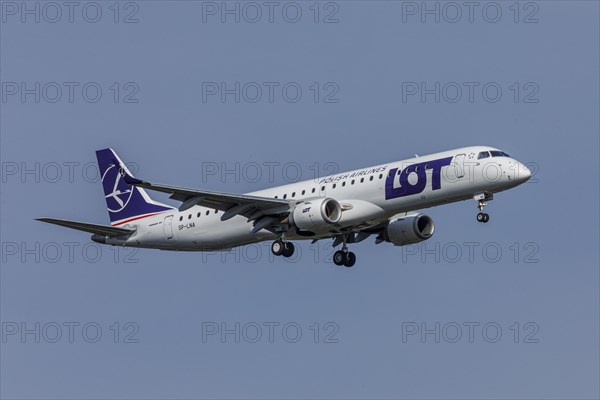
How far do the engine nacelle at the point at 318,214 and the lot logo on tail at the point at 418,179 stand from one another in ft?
8.58

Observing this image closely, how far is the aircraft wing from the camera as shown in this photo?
62.2 metres

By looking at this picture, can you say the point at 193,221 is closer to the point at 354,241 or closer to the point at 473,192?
the point at 354,241

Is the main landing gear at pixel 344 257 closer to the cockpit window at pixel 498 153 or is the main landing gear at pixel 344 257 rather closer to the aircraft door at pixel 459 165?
the aircraft door at pixel 459 165

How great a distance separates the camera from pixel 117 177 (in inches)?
2955

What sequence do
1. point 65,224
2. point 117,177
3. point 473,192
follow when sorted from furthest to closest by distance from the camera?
point 117,177 → point 65,224 → point 473,192

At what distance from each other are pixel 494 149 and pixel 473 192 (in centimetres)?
231

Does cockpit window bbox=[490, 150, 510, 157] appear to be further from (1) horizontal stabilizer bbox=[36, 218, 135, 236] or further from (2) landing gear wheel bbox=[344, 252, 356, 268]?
(1) horizontal stabilizer bbox=[36, 218, 135, 236]

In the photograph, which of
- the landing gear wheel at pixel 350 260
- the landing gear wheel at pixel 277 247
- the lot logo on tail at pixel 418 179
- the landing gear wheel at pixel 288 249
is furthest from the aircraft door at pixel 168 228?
the lot logo on tail at pixel 418 179

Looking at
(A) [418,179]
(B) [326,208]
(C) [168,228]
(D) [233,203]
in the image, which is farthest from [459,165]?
(C) [168,228]

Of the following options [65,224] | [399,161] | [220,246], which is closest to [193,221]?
[220,246]

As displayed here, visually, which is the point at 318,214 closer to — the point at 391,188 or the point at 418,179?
the point at 391,188

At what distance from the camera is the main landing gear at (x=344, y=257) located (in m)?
67.4

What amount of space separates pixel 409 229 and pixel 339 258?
12.3ft

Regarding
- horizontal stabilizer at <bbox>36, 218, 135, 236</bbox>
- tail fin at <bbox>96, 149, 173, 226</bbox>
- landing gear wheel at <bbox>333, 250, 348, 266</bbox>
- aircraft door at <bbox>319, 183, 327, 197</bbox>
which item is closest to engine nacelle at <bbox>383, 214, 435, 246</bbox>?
landing gear wheel at <bbox>333, 250, 348, 266</bbox>
